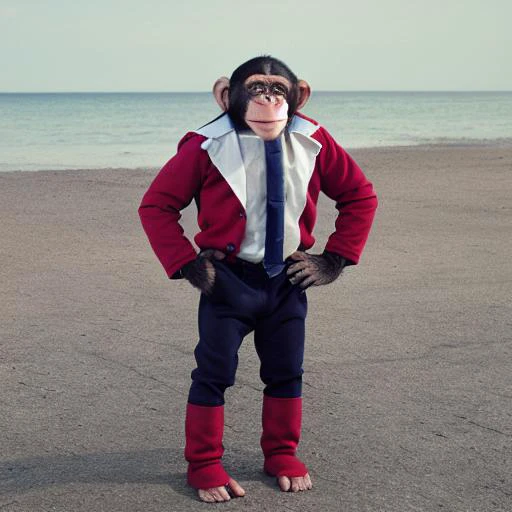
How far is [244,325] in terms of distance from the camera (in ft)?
11.5

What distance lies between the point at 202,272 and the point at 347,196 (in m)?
0.61

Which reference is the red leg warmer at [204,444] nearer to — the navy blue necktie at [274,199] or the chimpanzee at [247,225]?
the chimpanzee at [247,225]

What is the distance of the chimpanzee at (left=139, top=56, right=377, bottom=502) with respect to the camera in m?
3.38

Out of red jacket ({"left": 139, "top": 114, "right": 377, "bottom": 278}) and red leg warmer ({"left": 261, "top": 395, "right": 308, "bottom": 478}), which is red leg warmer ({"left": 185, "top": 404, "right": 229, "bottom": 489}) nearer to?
red leg warmer ({"left": 261, "top": 395, "right": 308, "bottom": 478})

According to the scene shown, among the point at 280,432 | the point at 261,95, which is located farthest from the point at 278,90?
the point at 280,432

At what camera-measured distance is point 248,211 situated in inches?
134

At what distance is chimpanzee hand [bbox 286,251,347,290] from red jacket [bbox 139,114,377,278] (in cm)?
7

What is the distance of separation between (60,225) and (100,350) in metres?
4.59

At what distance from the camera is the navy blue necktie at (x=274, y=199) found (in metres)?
3.37

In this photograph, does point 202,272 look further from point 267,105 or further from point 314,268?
point 267,105

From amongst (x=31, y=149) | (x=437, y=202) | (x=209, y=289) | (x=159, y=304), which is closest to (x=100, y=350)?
(x=159, y=304)

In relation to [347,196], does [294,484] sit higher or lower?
lower

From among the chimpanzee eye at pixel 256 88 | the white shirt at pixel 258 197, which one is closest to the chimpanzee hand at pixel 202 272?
the white shirt at pixel 258 197

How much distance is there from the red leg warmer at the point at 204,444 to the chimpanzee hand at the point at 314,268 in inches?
20.9
